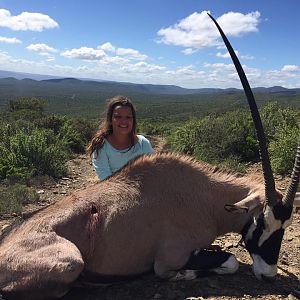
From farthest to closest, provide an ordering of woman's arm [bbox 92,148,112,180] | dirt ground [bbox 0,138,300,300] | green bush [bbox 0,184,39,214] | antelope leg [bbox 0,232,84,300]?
green bush [bbox 0,184,39,214] < woman's arm [bbox 92,148,112,180] < dirt ground [bbox 0,138,300,300] < antelope leg [bbox 0,232,84,300]

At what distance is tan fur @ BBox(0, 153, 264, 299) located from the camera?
504 centimetres

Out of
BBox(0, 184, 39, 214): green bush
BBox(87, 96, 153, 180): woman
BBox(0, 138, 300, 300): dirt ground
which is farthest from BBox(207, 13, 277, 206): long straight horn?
BBox(0, 184, 39, 214): green bush

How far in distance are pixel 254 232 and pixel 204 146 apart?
480 inches

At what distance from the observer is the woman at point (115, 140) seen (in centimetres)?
724

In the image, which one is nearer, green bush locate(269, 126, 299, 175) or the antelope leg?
the antelope leg

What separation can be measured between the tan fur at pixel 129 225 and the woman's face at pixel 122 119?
1.28m

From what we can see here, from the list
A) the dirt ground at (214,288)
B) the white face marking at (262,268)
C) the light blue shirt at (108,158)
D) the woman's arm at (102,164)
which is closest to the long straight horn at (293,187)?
the white face marking at (262,268)

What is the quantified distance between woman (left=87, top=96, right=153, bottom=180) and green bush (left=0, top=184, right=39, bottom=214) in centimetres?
286

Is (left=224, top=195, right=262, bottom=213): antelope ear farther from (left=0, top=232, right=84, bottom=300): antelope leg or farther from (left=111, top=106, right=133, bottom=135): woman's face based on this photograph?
(left=111, top=106, right=133, bottom=135): woman's face

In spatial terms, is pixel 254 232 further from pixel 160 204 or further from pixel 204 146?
pixel 204 146

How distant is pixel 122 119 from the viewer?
7.21m

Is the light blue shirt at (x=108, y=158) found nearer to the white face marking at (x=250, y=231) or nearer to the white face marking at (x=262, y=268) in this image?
the white face marking at (x=250, y=231)

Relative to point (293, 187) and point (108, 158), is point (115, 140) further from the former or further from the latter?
point (293, 187)

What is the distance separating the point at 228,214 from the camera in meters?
5.94
